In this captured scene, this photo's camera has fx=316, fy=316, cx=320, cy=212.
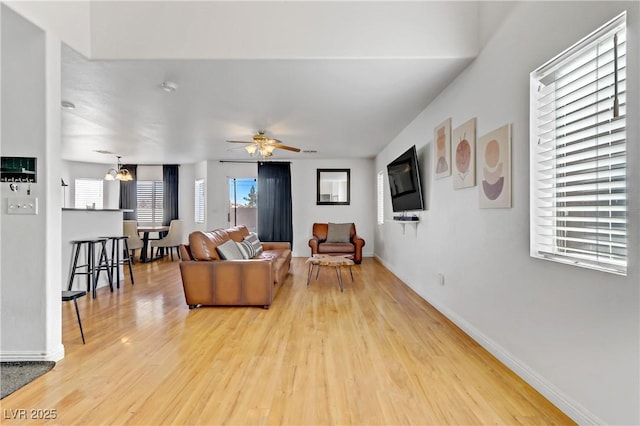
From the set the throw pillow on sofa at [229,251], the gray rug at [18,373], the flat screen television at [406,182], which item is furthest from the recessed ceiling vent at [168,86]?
the flat screen television at [406,182]

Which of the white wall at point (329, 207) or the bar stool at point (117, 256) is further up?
the white wall at point (329, 207)

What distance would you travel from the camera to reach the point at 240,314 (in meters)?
3.48

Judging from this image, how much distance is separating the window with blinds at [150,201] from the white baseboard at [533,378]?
7.97m

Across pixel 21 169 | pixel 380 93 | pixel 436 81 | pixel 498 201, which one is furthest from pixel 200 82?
pixel 498 201

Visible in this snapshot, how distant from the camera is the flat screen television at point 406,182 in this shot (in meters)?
4.12

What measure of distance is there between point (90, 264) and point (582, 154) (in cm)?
549

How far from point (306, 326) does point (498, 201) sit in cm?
203

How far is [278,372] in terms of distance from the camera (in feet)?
7.22

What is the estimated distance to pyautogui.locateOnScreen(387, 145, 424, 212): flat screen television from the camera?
4.12 m

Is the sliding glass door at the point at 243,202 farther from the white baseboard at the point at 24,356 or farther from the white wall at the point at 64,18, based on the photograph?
the white baseboard at the point at 24,356

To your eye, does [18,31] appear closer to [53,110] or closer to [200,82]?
[53,110]

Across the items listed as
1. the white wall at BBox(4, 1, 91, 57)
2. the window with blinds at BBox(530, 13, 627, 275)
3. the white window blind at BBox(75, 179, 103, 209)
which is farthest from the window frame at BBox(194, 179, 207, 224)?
the window with blinds at BBox(530, 13, 627, 275)

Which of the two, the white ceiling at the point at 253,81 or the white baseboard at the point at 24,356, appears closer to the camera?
the white baseboard at the point at 24,356

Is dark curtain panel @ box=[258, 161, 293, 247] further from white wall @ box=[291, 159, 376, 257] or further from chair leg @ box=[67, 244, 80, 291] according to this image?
chair leg @ box=[67, 244, 80, 291]
